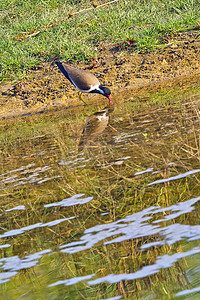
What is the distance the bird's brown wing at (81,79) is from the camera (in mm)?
8647

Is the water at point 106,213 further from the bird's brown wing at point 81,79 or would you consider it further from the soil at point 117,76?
the soil at point 117,76

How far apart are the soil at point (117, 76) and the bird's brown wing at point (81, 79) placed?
505mm

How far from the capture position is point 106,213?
3.66 metres

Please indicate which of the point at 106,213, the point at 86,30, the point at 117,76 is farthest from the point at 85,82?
the point at 106,213

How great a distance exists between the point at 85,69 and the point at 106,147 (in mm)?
4751

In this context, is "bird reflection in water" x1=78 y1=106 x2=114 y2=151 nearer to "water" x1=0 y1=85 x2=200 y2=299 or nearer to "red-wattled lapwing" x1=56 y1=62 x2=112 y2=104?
"water" x1=0 y1=85 x2=200 y2=299

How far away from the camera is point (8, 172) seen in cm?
536

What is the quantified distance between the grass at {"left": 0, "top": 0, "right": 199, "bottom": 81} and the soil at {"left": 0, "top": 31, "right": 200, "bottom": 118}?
0.76 ft

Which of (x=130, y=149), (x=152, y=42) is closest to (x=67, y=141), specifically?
(x=130, y=149)

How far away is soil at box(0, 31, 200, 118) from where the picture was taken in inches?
371

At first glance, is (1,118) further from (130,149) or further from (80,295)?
(80,295)

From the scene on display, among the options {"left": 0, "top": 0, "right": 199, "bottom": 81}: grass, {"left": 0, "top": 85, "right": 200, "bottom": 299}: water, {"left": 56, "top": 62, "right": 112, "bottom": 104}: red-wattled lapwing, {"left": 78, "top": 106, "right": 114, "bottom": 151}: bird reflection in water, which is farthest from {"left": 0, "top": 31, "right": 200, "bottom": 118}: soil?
{"left": 0, "top": 85, "right": 200, "bottom": 299}: water

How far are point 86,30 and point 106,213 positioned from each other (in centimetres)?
783

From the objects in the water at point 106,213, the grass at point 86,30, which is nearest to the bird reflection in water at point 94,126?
the water at point 106,213
